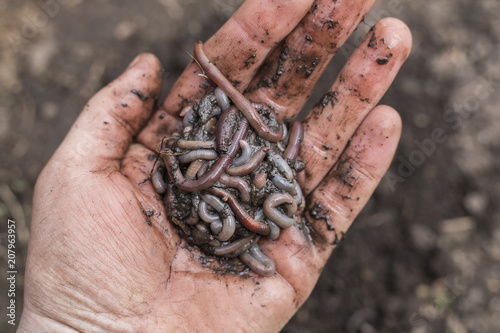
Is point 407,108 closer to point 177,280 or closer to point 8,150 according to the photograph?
point 177,280

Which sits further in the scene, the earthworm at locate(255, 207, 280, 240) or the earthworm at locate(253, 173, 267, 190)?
the earthworm at locate(255, 207, 280, 240)

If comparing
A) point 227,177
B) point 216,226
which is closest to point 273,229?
point 216,226

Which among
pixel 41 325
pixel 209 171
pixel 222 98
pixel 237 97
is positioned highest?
pixel 237 97

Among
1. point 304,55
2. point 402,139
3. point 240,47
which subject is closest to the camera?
point 240,47

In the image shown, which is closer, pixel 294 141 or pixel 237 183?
pixel 237 183

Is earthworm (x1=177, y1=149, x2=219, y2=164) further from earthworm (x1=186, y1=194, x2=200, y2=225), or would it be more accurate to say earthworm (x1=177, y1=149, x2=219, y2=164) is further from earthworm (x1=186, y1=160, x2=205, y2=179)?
earthworm (x1=186, y1=194, x2=200, y2=225)

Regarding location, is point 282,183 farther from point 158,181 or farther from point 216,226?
point 158,181

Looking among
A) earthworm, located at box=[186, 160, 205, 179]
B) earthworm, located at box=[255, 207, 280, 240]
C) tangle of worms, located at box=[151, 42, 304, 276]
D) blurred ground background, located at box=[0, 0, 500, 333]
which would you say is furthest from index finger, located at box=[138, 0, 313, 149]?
blurred ground background, located at box=[0, 0, 500, 333]

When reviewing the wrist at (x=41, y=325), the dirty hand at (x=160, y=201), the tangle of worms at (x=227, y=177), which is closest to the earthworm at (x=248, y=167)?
the tangle of worms at (x=227, y=177)
